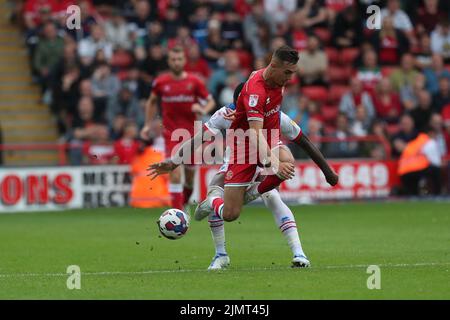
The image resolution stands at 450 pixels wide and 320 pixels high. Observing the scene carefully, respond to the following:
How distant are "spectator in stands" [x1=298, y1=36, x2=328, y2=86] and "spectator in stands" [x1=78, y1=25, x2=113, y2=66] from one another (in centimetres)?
434

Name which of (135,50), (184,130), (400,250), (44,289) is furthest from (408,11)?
(44,289)

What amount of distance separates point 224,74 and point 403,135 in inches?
161

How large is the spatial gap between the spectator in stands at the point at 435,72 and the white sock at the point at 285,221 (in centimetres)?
1515

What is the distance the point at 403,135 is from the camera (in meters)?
24.7

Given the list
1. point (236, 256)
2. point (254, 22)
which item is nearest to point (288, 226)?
point (236, 256)

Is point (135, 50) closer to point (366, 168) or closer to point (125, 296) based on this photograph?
point (366, 168)

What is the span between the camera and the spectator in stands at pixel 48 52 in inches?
988

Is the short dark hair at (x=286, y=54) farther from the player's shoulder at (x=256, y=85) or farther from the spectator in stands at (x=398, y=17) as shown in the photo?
the spectator in stands at (x=398, y=17)

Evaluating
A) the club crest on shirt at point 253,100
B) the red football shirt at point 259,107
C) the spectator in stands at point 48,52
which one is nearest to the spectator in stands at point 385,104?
the spectator in stands at point 48,52

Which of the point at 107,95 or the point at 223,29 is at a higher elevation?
the point at 223,29

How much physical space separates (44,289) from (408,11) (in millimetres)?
19968

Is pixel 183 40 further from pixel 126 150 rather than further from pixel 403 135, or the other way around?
pixel 403 135

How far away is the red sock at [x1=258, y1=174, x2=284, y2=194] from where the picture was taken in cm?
1182

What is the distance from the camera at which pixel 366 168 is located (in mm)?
24156
